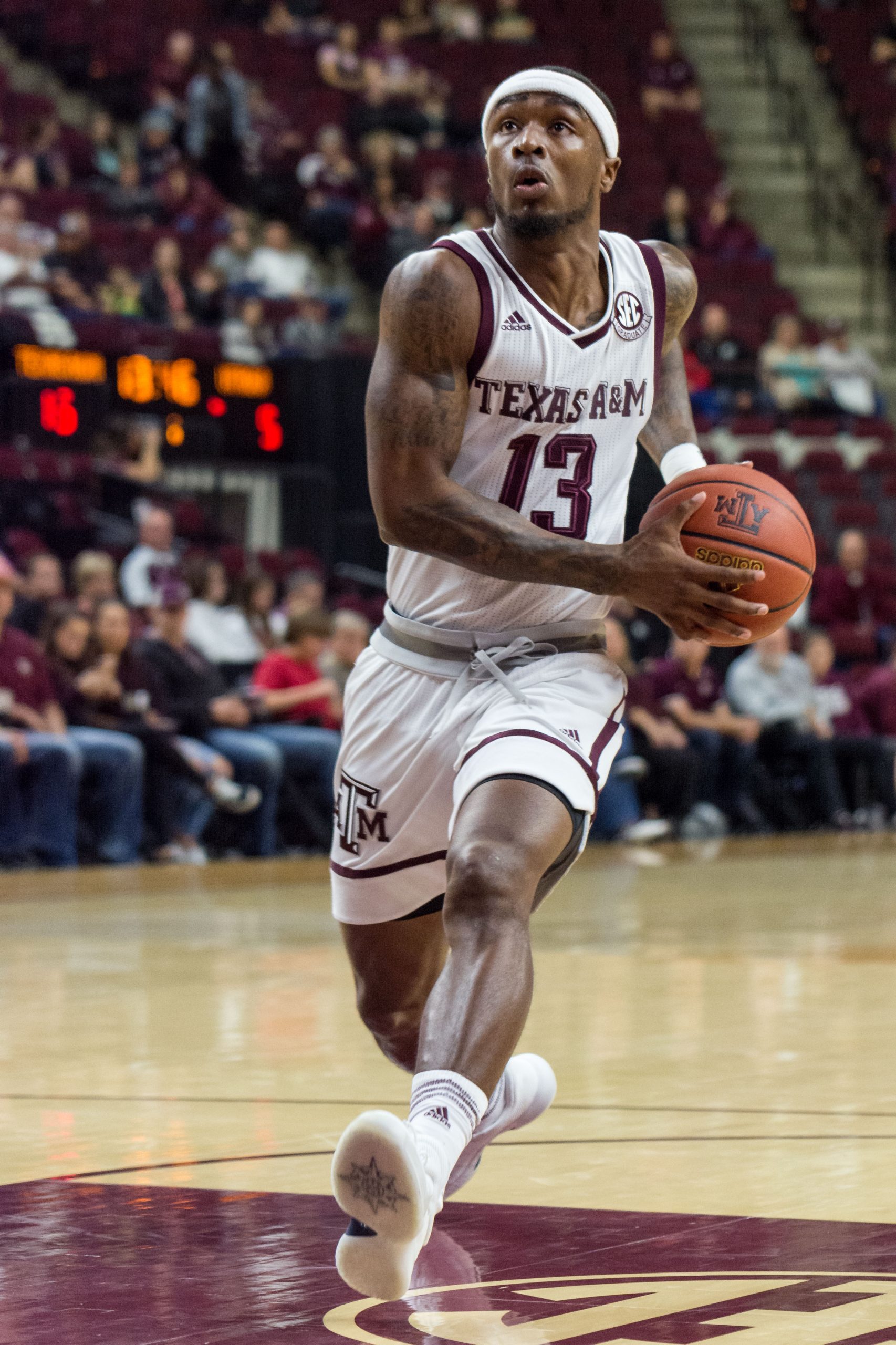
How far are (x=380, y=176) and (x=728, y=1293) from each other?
53.5 feet

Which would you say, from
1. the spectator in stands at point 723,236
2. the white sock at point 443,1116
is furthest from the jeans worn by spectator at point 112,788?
the spectator in stands at point 723,236

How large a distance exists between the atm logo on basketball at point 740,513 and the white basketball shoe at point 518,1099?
1019mm

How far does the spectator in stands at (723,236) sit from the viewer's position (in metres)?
20.7

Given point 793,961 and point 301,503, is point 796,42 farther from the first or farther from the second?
point 793,961

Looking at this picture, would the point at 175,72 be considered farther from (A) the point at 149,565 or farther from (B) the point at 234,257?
(A) the point at 149,565

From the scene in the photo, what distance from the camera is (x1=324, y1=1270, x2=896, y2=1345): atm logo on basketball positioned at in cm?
288

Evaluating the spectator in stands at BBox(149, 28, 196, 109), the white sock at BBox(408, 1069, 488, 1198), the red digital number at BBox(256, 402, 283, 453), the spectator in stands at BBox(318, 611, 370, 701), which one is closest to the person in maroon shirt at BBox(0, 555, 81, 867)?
the spectator in stands at BBox(318, 611, 370, 701)

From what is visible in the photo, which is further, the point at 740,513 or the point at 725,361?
the point at 725,361

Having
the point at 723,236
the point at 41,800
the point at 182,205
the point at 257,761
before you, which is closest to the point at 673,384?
the point at 41,800

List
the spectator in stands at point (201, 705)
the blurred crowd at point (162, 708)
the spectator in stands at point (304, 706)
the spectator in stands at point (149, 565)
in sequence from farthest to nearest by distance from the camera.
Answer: the spectator in stands at point (149, 565) → the spectator in stands at point (304, 706) → the spectator in stands at point (201, 705) → the blurred crowd at point (162, 708)

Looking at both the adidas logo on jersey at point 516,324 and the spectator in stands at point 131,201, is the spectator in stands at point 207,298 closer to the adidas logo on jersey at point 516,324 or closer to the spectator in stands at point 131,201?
the spectator in stands at point 131,201

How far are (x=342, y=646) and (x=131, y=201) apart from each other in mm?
5582

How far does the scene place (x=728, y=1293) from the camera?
3119mm

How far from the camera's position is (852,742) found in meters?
15.4
